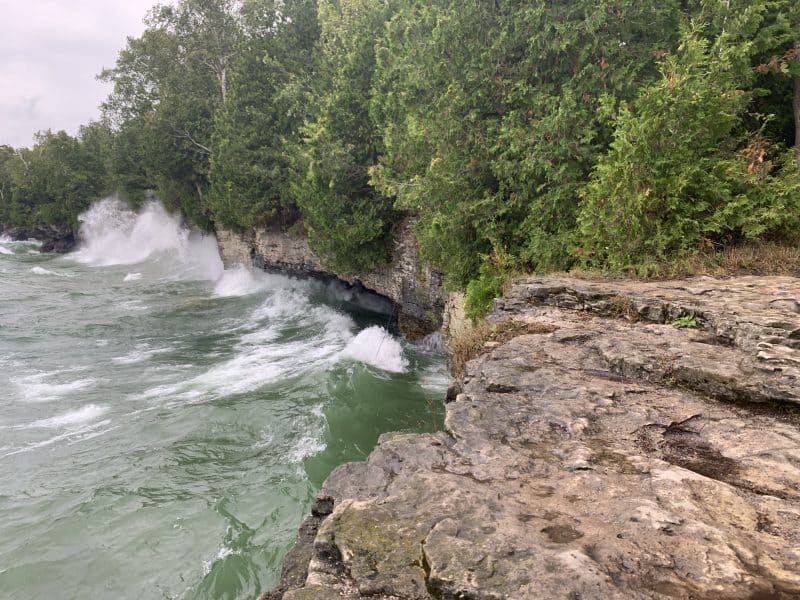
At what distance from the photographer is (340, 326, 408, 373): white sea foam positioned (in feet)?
50.7

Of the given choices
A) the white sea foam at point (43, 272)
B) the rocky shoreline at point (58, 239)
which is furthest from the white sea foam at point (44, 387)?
the rocky shoreline at point (58, 239)

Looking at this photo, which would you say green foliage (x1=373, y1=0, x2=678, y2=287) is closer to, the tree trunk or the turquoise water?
the tree trunk

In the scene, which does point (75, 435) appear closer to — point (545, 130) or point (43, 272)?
point (545, 130)

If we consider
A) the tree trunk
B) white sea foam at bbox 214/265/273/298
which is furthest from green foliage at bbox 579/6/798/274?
white sea foam at bbox 214/265/273/298

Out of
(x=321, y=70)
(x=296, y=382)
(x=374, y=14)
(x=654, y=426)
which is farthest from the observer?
(x=321, y=70)

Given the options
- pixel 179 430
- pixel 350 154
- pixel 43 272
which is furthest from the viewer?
pixel 43 272

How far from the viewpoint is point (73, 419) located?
1168 cm

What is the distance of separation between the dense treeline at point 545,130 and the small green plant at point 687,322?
2.37 m

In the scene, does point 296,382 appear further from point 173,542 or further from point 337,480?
point 337,480

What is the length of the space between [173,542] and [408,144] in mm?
11344

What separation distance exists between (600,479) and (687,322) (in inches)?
136

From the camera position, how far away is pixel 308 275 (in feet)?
89.9

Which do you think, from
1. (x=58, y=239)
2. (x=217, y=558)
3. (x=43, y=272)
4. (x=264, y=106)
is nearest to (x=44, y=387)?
(x=217, y=558)

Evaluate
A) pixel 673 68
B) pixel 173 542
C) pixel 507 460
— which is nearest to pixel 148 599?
pixel 173 542
